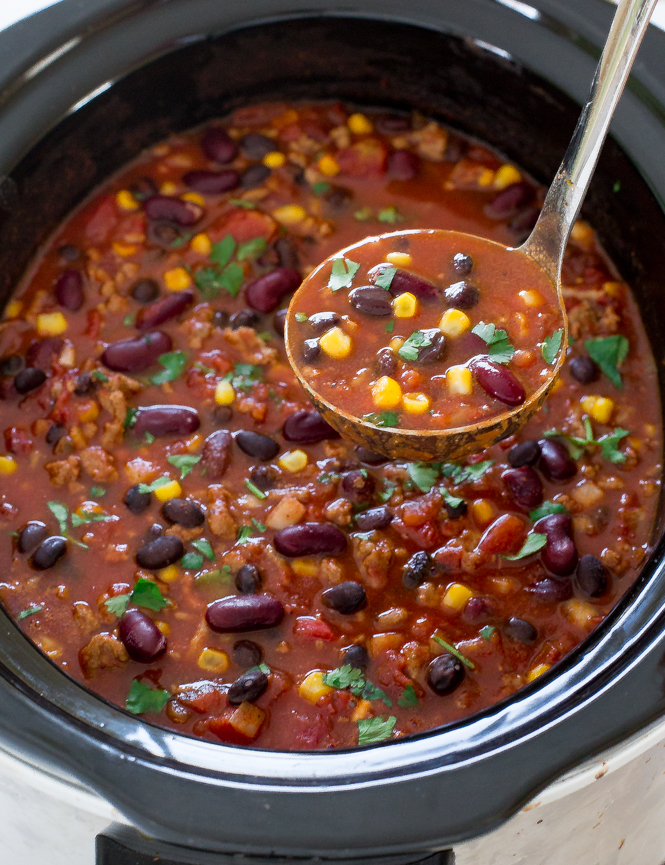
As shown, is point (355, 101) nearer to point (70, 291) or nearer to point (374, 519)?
point (70, 291)

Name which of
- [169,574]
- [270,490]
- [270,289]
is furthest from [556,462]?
[169,574]

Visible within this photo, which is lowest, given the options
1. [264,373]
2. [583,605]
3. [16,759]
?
[16,759]

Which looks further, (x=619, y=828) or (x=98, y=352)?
(x=98, y=352)

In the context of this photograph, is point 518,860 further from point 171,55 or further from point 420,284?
point 171,55

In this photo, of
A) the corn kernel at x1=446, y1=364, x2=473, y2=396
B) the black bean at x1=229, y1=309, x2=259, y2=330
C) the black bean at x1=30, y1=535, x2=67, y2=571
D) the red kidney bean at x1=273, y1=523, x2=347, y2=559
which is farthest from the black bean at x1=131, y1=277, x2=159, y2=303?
the corn kernel at x1=446, y1=364, x2=473, y2=396

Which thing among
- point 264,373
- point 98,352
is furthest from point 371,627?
point 98,352

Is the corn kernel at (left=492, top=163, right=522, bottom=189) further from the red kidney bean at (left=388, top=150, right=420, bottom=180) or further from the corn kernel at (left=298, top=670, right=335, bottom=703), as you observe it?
the corn kernel at (left=298, top=670, right=335, bottom=703)
